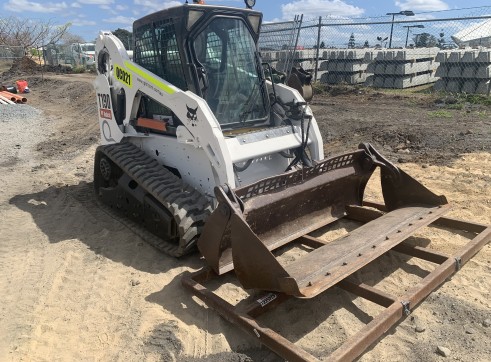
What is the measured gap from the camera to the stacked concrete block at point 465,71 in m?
11.8

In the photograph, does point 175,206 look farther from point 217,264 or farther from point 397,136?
point 397,136

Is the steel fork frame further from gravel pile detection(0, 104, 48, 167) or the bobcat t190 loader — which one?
gravel pile detection(0, 104, 48, 167)

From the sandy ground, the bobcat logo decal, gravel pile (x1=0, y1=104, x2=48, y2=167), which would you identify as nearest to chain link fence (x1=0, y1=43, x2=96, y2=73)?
gravel pile (x1=0, y1=104, x2=48, y2=167)

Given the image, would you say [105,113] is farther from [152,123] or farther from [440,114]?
[440,114]

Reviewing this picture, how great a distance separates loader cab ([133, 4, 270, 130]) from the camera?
4258mm

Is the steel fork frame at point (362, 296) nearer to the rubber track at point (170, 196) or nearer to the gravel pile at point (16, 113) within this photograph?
the rubber track at point (170, 196)

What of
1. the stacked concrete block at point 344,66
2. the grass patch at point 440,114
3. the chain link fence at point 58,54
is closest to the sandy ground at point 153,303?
the grass patch at point 440,114

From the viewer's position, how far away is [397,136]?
8.03 metres

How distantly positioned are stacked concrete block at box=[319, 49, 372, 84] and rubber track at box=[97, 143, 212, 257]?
11583 millimetres

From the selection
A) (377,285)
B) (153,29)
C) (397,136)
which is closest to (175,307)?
(377,285)

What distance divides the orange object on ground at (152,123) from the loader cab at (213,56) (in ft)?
0.48

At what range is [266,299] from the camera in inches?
127

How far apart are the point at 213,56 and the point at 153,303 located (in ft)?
8.08

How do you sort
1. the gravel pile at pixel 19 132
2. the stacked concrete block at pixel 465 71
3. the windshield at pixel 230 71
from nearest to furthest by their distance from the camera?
the windshield at pixel 230 71 → the gravel pile at pixel 19 132 → the stacked concrete block at pixel 465 71
